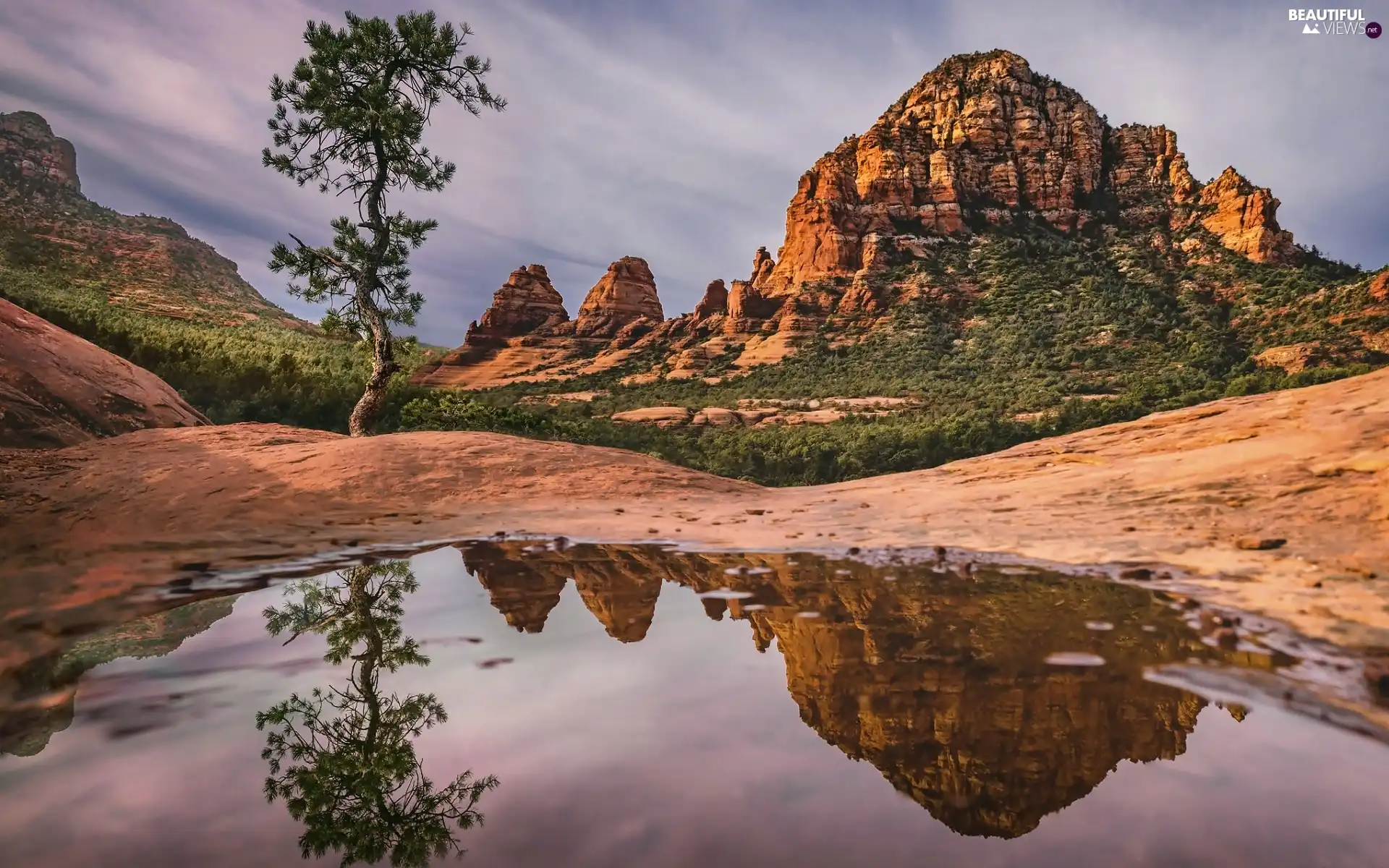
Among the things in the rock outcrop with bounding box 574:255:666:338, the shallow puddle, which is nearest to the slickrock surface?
the shallow puddle

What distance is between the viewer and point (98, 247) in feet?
254

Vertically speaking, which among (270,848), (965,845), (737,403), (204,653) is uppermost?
(737,403)

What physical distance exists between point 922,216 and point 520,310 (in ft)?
216

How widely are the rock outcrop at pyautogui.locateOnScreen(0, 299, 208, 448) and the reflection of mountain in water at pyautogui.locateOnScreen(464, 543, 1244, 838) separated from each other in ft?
32.4

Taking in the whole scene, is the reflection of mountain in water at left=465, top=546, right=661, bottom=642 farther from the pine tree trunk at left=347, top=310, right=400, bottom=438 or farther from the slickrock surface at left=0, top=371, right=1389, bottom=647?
the pine tree trunk at left=347, top=310, right=400, bottom=438

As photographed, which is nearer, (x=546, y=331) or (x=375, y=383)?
(x=375, y=383)

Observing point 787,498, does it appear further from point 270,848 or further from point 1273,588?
point 270,848

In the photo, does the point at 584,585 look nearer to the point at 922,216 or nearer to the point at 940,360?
the point at 940,360

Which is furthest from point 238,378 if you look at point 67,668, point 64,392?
point 67,668

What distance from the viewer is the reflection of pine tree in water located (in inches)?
65.2

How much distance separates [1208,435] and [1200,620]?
29.8 feet

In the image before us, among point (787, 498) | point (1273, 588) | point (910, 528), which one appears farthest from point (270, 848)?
point (787, 498)

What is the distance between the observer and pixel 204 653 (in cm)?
314

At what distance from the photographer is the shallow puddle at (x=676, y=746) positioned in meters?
1.65
